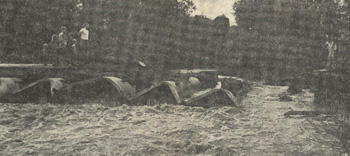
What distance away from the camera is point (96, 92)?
6199mm

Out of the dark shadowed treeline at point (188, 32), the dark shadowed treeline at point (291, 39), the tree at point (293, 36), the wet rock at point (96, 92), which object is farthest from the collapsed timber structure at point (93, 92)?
the tree at point (293, 36)

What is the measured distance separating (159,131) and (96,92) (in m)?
2.60

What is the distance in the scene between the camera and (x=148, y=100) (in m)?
6.00

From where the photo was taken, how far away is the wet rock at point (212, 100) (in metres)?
5.95

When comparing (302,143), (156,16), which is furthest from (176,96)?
(156,16)

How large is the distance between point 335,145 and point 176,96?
3.08 metres

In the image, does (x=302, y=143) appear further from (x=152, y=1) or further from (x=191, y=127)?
(x=152, y=1)

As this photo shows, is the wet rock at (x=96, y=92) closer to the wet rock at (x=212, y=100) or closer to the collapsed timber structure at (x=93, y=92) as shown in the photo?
the collapsed timber structure at (x=93, y=92)

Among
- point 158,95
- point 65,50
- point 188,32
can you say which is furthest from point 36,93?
point 188,32

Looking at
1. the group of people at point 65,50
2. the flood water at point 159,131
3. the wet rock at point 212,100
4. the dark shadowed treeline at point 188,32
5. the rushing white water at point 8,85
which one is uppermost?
the dark shadowed treeline at point 188,32

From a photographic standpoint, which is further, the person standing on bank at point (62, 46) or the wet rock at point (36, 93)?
the person standing on bank at point (62, 46)

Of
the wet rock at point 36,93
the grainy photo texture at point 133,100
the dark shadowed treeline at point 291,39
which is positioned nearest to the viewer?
the grainy photo texture at point 133,100

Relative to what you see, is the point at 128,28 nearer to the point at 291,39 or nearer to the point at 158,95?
the point at 291,39

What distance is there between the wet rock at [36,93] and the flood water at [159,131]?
329 millimetres
